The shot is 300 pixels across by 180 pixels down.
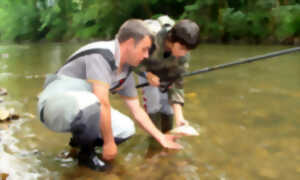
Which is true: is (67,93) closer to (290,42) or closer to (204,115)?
(204,115)

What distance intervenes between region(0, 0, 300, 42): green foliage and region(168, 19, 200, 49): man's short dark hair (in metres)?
8.77

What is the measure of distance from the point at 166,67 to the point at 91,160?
885mm

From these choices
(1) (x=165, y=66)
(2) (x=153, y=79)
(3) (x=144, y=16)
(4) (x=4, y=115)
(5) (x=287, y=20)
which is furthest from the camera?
(3) (x=144, y=16)

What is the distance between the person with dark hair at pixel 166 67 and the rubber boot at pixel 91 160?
65 centimetres

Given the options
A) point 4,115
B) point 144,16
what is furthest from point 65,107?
point 144,16

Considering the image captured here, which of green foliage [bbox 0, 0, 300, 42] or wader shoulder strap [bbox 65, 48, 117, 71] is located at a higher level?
wader shoulder strap [bbox 65, 48, 117, 71]

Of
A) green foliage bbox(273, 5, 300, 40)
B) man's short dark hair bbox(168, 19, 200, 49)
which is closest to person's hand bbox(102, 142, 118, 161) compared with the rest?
man's short dark hair bbox(168, 19, 200, 49)

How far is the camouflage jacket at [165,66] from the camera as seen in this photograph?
2139 millimetres

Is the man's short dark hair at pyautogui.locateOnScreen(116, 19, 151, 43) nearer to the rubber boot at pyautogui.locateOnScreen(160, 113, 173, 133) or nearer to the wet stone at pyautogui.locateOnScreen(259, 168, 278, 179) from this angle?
the rubber boot at pyautogui.locateOnScreen(160, 113, 173, 133)

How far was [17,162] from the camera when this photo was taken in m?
1.98

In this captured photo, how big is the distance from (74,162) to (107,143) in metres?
0.41

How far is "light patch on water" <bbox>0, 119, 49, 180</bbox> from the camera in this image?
5.99 ft

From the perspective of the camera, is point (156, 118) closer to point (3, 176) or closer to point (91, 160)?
point (91, 160)

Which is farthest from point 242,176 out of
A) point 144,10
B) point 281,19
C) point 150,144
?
point 144,10
